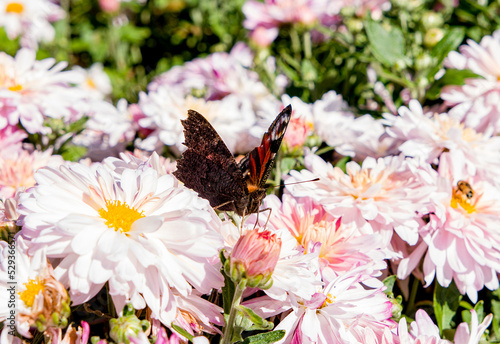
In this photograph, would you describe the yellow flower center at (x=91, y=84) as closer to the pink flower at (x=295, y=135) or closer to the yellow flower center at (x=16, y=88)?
the yellow flower center at (x=16, y=88)

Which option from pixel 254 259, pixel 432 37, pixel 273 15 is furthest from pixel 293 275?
pixel 273 15

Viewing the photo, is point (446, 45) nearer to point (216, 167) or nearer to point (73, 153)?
point (216, 167)

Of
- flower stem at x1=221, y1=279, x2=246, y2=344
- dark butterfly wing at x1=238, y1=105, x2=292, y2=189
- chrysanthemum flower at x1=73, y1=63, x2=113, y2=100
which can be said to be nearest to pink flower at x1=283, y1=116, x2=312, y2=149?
dark butterfly wing at x1=238, y1=105, x2=292, y2=189

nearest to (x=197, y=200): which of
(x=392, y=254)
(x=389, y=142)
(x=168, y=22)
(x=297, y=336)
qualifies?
(x=297, y=336)

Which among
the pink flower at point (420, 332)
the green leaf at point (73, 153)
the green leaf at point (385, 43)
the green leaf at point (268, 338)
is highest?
the green leaf at point (385, 43)

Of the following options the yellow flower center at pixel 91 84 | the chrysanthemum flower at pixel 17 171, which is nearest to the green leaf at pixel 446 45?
the chrysanthemum flower at pixel 17 171
